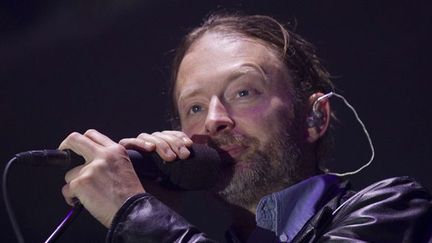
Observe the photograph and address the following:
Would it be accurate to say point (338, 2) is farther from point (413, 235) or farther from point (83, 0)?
point (413, 235)

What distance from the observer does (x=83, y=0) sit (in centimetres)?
222

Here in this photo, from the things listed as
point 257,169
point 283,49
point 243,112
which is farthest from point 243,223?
point 283,49

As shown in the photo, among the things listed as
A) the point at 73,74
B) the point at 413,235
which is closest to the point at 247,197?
the point at 413,235

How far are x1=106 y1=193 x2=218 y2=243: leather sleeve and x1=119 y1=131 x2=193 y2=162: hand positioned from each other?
147mm

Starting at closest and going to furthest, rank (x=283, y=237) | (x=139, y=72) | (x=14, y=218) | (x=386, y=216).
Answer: (x=14, y=218)
(x=386, y=216)
(x=283, y=237)
(x=139, y=72)

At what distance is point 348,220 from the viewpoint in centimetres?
135

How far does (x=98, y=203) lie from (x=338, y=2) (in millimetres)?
1358

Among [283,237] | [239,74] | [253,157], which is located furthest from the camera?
[239,74]

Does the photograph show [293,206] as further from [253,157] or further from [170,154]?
[170,154]

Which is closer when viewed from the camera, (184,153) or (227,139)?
(184,153)

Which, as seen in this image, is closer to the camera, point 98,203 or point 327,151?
point 98,203

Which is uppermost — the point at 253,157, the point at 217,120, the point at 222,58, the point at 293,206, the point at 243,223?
the point at 222,58

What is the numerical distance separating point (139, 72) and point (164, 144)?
105cm

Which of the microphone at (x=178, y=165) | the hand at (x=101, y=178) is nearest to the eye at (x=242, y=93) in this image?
the microphone at (x=178, y=165)
